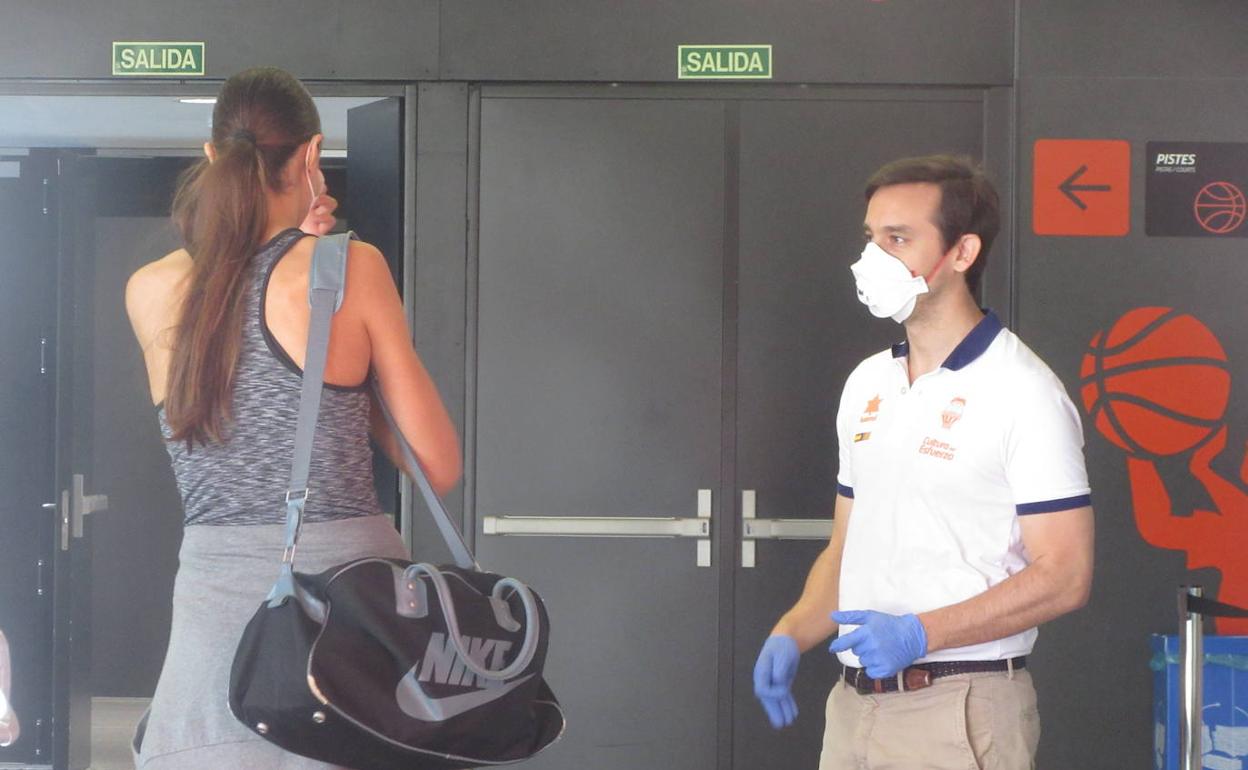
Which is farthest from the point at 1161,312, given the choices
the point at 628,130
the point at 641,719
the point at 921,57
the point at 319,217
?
the point at 319,217

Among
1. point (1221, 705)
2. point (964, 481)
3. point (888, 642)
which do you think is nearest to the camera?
point (888, 642)

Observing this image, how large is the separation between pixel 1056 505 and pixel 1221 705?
69.7 inches

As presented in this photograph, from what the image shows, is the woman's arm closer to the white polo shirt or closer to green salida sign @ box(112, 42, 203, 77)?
the white polo shirt

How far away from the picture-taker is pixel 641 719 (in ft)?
11.8

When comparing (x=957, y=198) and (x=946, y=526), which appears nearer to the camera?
(x=946, y=526)

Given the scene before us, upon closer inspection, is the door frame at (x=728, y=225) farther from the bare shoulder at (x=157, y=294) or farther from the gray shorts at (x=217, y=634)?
the gray shorts at (x=217, y=634)

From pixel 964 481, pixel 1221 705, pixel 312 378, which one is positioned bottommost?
pixel 1221 705

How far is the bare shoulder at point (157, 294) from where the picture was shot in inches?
57.2

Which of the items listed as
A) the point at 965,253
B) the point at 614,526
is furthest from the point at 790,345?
the point at 965,253

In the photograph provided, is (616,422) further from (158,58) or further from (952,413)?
(952,413)

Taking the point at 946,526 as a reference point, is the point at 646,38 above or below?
above

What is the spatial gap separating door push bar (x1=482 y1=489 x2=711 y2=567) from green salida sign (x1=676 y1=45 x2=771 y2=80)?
3.68ft

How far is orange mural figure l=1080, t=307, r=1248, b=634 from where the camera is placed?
3.53 metres

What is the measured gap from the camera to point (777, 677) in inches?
78.2
